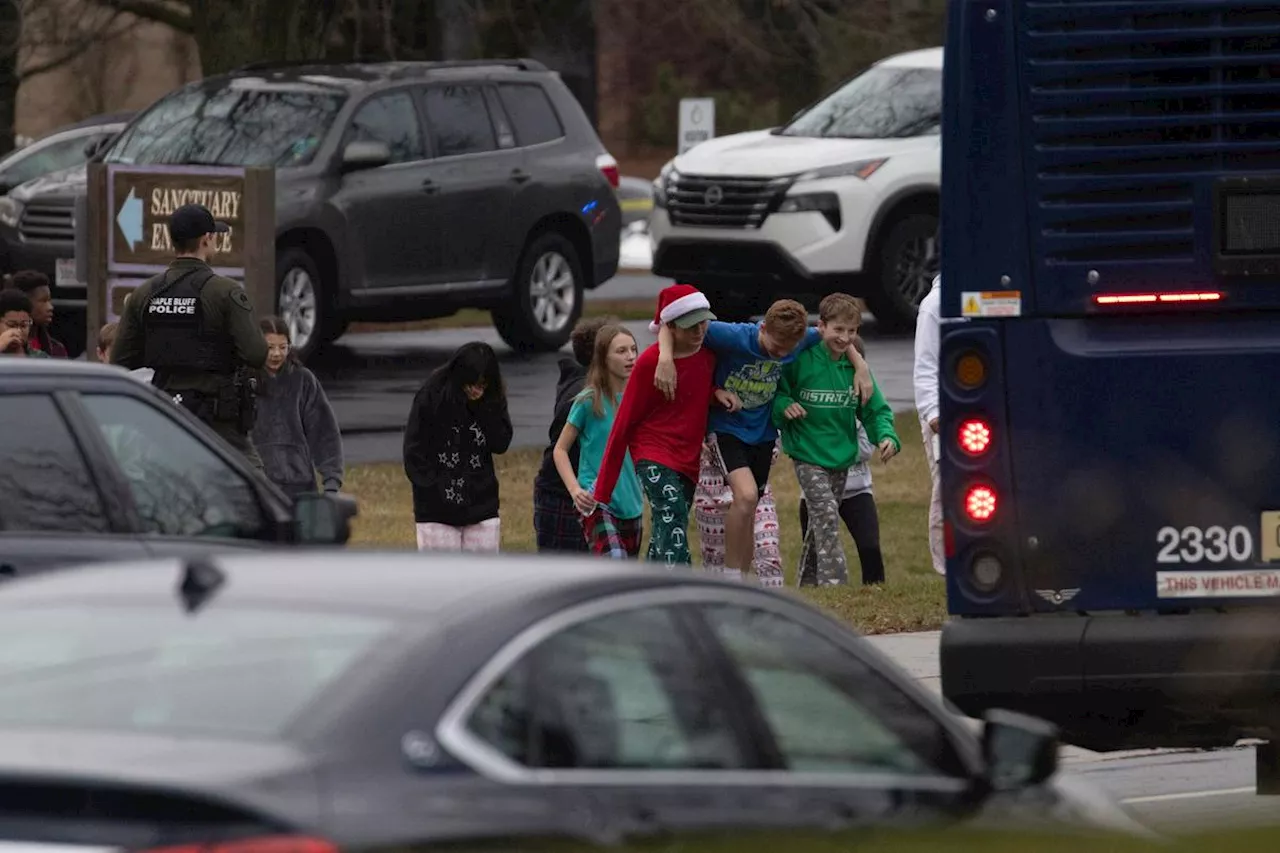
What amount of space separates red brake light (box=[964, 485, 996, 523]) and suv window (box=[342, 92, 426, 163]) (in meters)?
13.7

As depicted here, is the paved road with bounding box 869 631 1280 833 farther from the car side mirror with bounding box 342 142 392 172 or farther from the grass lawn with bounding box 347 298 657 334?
the grass lawn with bounding box 347 298 657 334

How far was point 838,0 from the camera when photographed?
31141 millimetres

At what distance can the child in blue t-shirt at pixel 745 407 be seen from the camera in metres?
13.0

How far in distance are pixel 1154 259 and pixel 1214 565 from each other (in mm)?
Result: 901

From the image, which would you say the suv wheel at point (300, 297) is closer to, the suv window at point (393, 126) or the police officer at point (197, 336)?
the suv window at point (393, 126)

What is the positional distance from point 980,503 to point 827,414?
223 inches

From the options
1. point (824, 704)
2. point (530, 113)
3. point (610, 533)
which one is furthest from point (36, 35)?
point (824, 704)

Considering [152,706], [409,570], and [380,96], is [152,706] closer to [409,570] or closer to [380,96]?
[409,570]

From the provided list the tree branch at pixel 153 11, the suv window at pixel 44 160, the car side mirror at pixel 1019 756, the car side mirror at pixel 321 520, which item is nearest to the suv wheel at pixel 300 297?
the suv window at pixel 44 160

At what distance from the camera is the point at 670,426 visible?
1262 centimetres

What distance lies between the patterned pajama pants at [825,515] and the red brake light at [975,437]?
5.71 metres

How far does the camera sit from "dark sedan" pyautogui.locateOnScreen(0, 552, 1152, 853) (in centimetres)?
419

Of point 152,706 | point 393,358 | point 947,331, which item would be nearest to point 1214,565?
point 947,331

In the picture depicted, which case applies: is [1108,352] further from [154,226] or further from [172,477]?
[154,226]
